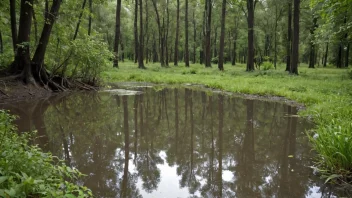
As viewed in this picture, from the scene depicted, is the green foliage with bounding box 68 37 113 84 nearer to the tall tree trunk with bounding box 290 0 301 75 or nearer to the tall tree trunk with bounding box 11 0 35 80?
the tall tree trunk with bounding box 11 0 35 80

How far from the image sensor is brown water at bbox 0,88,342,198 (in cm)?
407

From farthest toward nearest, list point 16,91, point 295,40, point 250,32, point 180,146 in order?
point 250,32 < point 295,40 < point 16,91 < point 180,146

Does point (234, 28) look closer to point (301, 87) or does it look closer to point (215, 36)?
point (215, 36)

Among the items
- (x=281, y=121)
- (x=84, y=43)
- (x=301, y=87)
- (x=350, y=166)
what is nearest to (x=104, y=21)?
(x=84, y=43)

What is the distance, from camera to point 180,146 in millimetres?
5848

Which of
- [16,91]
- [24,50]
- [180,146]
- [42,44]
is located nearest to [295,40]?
[42,44]

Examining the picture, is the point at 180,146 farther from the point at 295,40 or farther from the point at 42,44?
the point at 295,40

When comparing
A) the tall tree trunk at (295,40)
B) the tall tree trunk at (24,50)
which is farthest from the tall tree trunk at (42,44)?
the tall tree trunk at (295,40)

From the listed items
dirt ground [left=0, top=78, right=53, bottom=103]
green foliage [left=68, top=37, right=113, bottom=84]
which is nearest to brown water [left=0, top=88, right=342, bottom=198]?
dirt ground [left=0, top=78, right=53, bottom=103]

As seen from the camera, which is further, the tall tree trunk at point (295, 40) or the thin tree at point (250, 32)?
the thin tree at point (250, 32)

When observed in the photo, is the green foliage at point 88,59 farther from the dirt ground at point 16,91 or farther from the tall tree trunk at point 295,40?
the tall tree trunk at point 295,40

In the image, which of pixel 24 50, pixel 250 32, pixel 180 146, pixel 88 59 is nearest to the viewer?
pixel 180 146

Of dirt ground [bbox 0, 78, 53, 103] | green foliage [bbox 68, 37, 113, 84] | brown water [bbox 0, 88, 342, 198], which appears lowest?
brown water [bbox 0, 88, 342, 198]

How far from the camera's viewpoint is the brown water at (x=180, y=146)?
407cm
